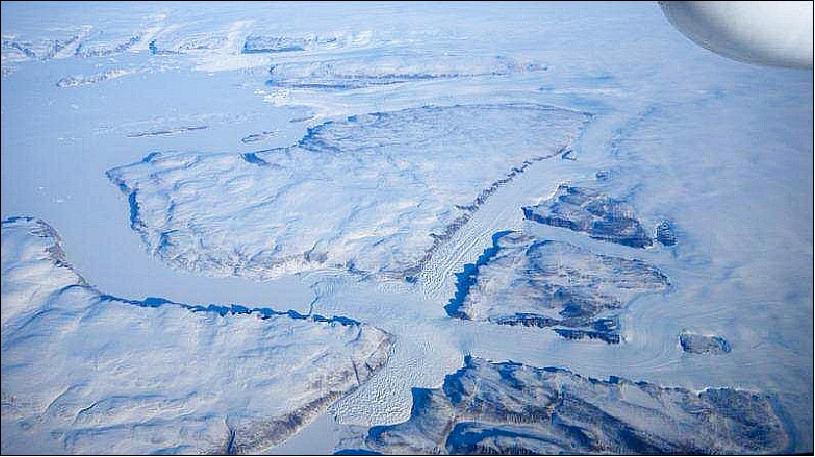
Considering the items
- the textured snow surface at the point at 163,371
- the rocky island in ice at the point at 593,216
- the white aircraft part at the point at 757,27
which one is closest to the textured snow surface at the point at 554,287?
the rocky island in ice at the point at 593,216

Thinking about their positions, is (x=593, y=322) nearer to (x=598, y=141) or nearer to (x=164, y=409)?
(x=164, y=409)

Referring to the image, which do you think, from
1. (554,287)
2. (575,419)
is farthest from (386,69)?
(575,419)

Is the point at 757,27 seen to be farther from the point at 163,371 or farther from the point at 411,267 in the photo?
the point at 411,267

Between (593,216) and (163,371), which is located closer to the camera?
(163,371)

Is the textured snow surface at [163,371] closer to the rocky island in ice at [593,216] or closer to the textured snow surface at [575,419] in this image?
the textured snow surface at [575,419]

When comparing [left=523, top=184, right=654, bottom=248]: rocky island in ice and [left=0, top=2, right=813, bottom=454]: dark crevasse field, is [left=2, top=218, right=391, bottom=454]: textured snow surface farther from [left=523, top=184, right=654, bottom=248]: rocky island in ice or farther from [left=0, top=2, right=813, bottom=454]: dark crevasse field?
[left=523, top=184, right=654, bottom=248]: rocky island in ice

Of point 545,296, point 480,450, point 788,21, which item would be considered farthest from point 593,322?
point 788,21
